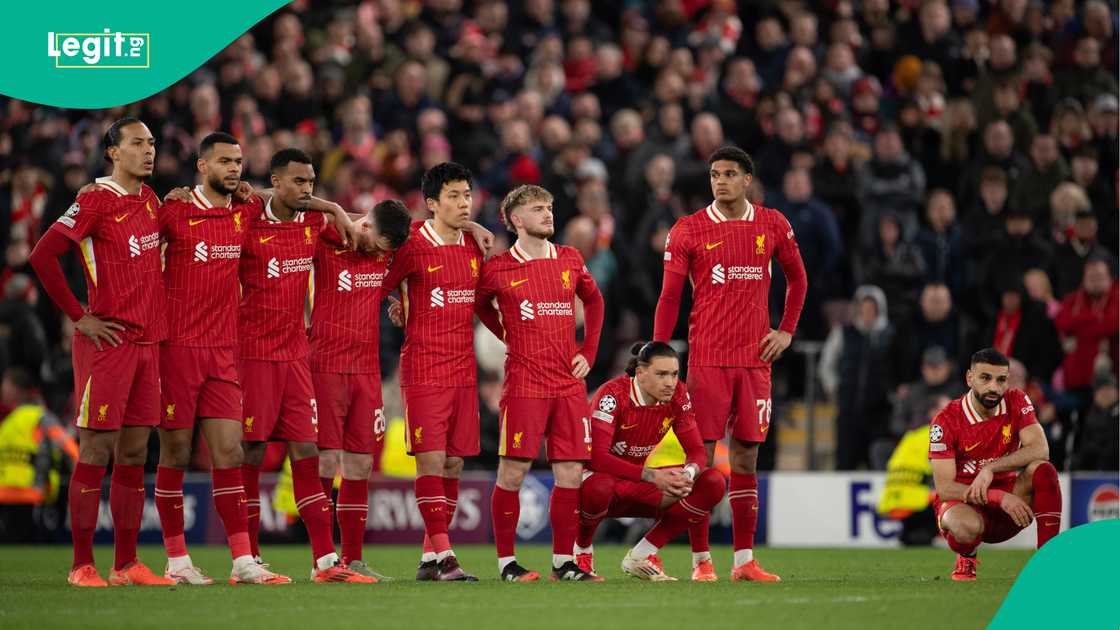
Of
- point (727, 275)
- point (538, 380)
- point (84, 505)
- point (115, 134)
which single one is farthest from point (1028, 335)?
point (84, 505)

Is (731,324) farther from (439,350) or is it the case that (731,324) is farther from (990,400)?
(439,350)

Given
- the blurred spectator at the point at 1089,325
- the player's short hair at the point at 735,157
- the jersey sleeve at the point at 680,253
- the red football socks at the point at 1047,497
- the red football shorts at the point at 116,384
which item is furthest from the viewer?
the blurred spectator at the point at 1089,325

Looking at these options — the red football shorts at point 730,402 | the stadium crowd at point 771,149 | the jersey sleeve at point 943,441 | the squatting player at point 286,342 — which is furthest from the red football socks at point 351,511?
the stadium crowd at point 771,149

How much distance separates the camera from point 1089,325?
16250 mm

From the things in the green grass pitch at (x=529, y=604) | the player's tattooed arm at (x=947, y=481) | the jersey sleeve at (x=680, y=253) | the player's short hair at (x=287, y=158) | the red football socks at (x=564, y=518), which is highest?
the player's short hair at (x=287, y=158)

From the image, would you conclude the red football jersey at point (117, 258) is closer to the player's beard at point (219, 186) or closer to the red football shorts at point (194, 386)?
the red football shorts at point (194, 386)

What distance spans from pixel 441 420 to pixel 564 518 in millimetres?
961

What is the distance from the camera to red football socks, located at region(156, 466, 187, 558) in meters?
10.5

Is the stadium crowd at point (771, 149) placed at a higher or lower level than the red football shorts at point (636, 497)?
higher

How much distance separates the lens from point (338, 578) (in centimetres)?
1047

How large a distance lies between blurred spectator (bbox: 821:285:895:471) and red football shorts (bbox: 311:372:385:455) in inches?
273

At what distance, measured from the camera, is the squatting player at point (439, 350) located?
10617 millimetres

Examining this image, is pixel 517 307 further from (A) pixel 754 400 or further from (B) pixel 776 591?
(B) pixel 776 591

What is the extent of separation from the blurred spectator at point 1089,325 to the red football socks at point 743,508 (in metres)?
6.44
